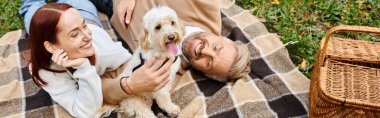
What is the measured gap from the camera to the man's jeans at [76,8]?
13.7ft

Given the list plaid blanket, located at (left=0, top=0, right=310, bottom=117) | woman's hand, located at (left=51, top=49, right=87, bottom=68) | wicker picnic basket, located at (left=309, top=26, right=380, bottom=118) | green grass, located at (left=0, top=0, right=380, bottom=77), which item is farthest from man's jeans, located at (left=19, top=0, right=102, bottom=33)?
wicker picnic basket, located at (left=309, top=26, right=380, bottom=118)

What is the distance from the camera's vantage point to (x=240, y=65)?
11.9 ft

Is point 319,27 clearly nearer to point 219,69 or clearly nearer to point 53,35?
point 219,69

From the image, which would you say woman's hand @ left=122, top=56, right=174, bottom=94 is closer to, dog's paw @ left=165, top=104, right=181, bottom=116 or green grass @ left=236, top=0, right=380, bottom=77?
dog's paw @ left=165, top=104, right=181, bottom=116

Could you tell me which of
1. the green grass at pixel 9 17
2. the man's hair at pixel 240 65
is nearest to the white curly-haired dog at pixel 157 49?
the man's hair at pixel 240 65

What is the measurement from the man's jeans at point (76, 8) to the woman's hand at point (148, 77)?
1.31 metres

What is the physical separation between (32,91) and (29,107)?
0.23m

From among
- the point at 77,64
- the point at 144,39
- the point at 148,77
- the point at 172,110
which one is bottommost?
the point at 172,110

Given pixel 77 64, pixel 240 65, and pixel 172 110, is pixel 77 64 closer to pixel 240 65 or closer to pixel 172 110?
pixel 172 110

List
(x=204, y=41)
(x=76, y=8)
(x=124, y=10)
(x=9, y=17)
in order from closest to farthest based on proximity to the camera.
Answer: (x=204, y=41) → (x=124, y=10) → (x=76, y=8) → (x=9, y=17)

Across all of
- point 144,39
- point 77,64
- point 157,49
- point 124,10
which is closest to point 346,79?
point 157,49

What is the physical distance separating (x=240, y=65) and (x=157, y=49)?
919mm

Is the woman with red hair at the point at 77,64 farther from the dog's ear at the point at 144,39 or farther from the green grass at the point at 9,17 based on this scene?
the green grass at the point at 9,17

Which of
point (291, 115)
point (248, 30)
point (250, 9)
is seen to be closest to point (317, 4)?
point (250, 9)
